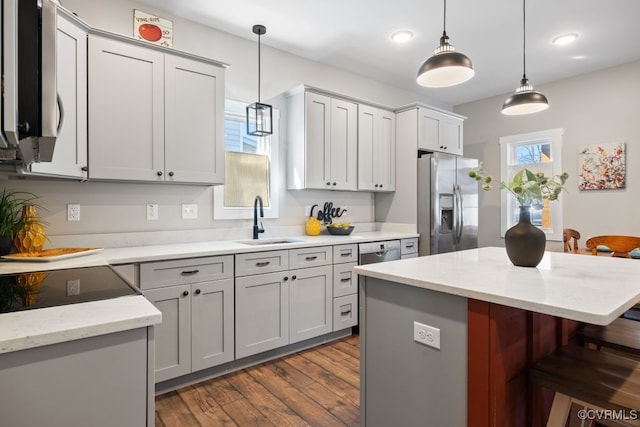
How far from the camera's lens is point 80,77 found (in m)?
2.18

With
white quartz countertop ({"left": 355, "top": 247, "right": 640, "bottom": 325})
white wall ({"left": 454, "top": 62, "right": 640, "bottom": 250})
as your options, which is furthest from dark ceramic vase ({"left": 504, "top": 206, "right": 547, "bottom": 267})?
white wall ({"left": 454, "top": 62, "right": 640, "bottom": 250})

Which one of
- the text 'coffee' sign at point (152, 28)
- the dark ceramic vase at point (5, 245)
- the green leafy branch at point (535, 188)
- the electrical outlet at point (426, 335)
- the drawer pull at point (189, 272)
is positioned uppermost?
the text 'coffee' sign at point (152, 28)

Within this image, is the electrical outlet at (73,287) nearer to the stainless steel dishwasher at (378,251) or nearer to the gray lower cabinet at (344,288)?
the gray lower cabinet at (344,288)

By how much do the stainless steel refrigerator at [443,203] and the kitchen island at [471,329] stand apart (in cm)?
214

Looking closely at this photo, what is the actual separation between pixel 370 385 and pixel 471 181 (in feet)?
11.0

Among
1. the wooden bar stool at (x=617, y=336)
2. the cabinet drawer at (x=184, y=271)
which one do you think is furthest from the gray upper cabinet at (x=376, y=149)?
the wooden bar stool at (x=617, y=336)

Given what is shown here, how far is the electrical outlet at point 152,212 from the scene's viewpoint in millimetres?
2777

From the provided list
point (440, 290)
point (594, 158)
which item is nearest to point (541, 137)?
point (594, 158)

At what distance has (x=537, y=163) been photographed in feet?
15.3

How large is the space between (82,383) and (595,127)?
521 centimetres

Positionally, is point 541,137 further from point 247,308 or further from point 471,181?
point 247,308

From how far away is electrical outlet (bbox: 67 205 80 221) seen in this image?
244cm

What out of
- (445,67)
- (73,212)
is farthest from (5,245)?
(445,67)

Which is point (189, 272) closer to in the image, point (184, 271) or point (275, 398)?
point (184, 271)
